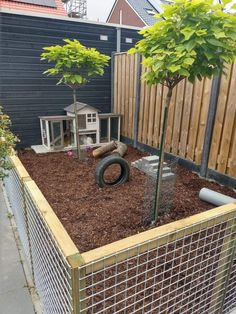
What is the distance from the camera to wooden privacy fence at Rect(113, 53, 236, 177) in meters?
3.27

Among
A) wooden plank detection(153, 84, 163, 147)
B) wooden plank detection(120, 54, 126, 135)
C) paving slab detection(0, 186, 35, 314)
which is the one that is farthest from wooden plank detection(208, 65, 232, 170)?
paving slab detection(0, 186, 35, 314)

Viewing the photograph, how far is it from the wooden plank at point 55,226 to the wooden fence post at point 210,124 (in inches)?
109

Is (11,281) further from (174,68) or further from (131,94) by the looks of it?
(131,94)

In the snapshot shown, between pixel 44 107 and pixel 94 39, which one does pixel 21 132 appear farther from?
pixel 94 39

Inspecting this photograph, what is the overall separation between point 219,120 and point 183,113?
0.70 m

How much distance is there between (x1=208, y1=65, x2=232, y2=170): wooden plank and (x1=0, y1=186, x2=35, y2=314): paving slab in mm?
2799

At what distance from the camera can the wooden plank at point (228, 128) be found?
3156 millimetres

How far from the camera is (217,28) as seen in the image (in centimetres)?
165

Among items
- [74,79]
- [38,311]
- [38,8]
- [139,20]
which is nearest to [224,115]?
[74,79]

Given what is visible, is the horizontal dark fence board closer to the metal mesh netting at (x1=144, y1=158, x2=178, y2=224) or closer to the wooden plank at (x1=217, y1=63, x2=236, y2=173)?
the wooden plank at (x1=217, y1=63, x2=236, y2=173)

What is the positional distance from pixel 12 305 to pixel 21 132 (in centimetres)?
410

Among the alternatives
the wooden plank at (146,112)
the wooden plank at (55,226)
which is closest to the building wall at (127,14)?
the wooden plank at (146,112)

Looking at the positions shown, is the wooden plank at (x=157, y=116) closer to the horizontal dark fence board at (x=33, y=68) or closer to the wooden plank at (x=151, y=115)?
the wooden plank at (x=151, y=115)

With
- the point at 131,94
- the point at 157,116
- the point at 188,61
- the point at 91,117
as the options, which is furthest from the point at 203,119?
the point at 91,117
